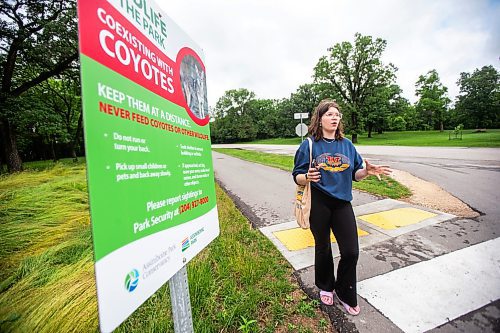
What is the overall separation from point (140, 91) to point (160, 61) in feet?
1.06

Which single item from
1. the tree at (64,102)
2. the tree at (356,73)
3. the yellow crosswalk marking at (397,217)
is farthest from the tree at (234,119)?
the yellow crosswalk marking at (397,217)

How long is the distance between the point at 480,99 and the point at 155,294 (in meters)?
61.2

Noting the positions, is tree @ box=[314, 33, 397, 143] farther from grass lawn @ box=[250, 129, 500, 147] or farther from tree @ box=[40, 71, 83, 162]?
tree @ box=[40, 71, 83, 162]

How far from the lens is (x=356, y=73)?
3269 cm

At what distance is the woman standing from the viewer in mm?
2072

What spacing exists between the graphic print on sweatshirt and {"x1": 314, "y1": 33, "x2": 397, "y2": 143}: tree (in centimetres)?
3437

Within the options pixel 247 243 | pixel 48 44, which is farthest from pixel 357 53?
pixel 247 243

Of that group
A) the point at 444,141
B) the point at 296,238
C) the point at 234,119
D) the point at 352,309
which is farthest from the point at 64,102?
the point at 234,119

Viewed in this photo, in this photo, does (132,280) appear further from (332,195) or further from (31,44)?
(31,44)

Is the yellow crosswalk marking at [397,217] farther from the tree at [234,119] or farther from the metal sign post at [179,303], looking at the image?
the tree at [234,119]

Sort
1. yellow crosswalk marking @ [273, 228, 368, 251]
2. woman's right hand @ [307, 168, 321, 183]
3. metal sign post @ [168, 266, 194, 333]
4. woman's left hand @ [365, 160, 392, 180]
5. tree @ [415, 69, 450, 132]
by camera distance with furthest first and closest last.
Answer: tree @ [415, 69, 450, 132]
yellow crosswalk marking @ [273, 228, 368, 251]
woman's left hand @ [365, 160, 392, 180]
woman's right hand @ [307, 168, 321, 183]
metal sign post @ [168, 266, 194, 333]

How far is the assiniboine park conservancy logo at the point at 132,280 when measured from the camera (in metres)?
0.86

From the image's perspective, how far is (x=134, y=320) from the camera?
214 centimetres

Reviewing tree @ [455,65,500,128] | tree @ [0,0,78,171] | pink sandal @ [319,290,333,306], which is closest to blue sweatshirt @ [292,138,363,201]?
pink sandal @ [319,290,333,306]
